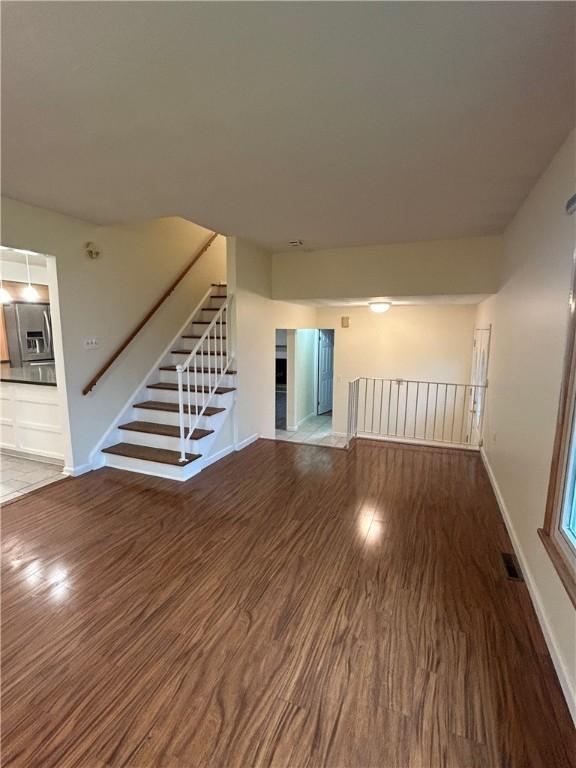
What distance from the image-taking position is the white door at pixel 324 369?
980cm

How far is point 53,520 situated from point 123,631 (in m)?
1.52

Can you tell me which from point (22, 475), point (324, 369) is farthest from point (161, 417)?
point (324, 369)

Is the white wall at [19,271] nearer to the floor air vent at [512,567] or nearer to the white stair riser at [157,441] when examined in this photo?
the white stair riser at [157,441]

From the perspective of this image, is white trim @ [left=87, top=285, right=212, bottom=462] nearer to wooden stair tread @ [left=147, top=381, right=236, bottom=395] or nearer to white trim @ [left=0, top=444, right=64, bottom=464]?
wooden stair tread @ [left=147, top=381, right=236, bottom=395]

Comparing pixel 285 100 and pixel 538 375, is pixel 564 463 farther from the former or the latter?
pixel 285 100

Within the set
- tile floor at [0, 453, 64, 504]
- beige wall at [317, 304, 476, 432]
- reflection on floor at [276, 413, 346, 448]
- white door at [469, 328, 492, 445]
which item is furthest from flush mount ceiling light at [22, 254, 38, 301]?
white door at [469, 328, 492, 445]

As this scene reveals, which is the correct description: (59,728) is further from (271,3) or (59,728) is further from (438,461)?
(438,461)

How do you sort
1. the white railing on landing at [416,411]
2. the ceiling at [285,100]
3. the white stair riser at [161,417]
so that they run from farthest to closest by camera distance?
the white railing on landing at [416,411]
the white stair riser at [161,417]
the ceiling at [285,100]

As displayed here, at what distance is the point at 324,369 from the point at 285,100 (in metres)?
8.59

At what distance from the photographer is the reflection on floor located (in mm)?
7481

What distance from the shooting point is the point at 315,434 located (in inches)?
321

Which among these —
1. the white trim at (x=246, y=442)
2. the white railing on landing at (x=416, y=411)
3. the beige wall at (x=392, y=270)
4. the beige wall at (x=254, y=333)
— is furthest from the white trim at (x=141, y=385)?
the white railing on landing at (x=416, y=411)

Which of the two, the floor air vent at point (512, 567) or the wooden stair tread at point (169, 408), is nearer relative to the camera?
the floor air vent at point (512, 567)

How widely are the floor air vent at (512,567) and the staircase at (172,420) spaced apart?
284 cm
